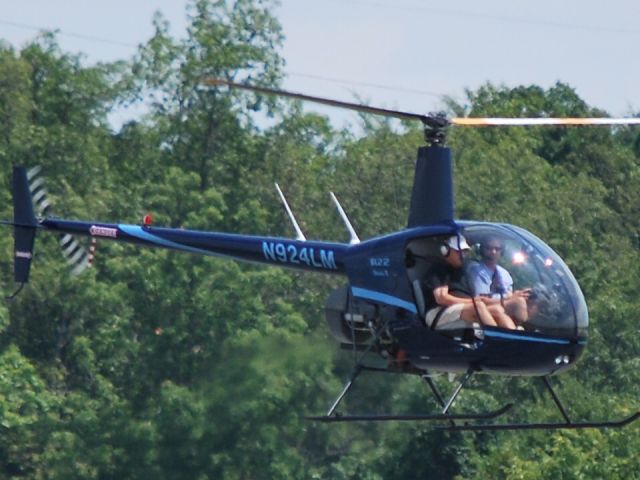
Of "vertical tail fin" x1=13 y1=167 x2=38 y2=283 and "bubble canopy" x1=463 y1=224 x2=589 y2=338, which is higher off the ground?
"vertical tail fin" x1=13 y1=167 x2=38 y2=283

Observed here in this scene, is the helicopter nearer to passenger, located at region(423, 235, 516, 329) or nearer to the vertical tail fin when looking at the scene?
passenger, located at region(423, 235, 516, 329)

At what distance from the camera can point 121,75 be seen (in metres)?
48.4

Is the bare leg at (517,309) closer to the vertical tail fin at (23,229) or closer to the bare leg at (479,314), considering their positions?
the bare leg at (479,314)

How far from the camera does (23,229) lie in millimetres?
22641

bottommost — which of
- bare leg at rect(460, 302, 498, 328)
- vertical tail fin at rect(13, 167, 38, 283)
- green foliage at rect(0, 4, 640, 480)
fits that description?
bare leg at rect(460, 302, 498, 328)

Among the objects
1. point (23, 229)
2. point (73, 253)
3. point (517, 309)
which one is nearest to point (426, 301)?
point (517, 309)

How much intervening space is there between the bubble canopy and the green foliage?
1327 centimetres

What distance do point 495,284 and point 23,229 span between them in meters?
6.68

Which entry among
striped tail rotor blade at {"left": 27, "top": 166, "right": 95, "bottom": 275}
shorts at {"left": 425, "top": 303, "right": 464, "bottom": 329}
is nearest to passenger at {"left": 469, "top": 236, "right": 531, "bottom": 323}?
shorts at {"left": 425, "top": 303, "right": 464, "bottom": 329}

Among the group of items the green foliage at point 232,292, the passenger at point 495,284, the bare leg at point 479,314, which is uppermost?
the green foliage at point 232,292

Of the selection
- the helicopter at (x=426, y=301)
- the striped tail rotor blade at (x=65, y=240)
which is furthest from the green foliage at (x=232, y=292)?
the helicopter at (x=426, y=301)

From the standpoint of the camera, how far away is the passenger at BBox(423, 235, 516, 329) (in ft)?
57.3

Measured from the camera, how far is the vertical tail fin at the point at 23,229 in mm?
22656

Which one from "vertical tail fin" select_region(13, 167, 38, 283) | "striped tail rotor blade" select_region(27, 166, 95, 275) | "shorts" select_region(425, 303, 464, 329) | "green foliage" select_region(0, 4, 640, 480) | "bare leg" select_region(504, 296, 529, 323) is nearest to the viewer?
"bare leg" select_region(504, 296, 529, 323)
